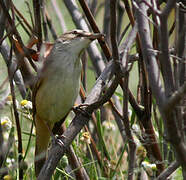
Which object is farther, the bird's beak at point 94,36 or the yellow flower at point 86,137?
the yellow flower at point 86,137

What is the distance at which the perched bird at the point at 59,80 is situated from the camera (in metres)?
3.36

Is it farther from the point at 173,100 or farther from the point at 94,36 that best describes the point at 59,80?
the point at 173,100

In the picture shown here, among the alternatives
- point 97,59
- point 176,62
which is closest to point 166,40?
point 176,62

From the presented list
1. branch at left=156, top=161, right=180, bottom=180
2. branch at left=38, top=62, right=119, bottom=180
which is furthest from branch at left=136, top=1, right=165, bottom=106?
branch at left=38, top=62, right=119, bottom=180

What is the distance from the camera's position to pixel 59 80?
11.1ft

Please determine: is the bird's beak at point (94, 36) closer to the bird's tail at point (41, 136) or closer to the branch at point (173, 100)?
the bird's tail at point (41, 136)

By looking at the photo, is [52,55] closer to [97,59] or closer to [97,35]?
[97,35]

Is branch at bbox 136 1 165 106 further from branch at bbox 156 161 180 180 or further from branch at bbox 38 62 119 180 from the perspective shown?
branch at bbox 38 62 119 180

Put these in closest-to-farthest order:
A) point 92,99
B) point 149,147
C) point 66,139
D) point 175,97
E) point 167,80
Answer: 1. point 175,97
2. point 167,80
3. point 66,139
4. point 92,99
5. point 149,147

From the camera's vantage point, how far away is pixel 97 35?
3080 mm

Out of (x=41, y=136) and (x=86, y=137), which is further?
(x=41, y=136)

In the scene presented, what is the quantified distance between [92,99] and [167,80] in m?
1.16

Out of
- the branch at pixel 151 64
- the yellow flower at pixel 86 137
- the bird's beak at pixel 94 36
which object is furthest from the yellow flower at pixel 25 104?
the branch at pixel 151 64

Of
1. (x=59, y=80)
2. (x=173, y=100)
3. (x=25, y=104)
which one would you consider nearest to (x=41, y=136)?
(x=25, y=104)
